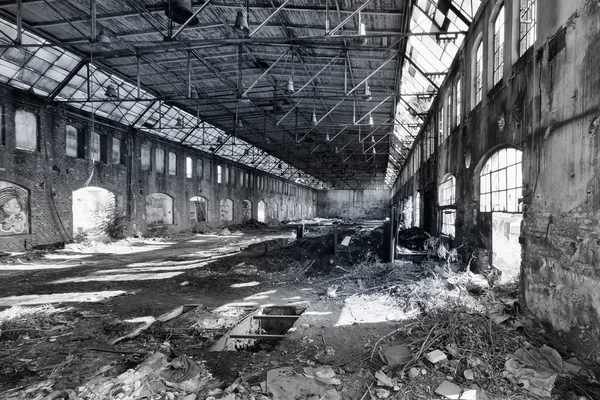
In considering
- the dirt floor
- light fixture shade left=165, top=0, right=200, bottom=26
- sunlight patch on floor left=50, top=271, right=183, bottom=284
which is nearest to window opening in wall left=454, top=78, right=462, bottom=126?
the dirt floor

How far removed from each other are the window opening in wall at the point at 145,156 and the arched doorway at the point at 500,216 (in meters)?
19.1

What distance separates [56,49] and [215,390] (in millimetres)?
14979

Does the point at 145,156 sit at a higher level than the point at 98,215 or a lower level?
higher

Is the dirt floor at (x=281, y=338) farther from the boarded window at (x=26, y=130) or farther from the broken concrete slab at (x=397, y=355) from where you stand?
the boarded window at (x=26, y=130)

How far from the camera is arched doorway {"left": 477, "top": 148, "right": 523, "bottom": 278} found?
24.7 ft

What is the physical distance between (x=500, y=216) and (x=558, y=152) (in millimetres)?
3398

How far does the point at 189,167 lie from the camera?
25.7 m

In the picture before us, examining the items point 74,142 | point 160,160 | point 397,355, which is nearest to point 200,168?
point 160,160

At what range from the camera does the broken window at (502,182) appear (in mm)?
6957

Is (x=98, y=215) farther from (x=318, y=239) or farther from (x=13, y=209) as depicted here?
(x=318, y=239)

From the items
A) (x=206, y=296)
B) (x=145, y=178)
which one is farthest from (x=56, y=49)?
(x=206, y=296)

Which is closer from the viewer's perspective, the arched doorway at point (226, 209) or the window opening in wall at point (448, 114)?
the window opening in wall at point (448, 114)

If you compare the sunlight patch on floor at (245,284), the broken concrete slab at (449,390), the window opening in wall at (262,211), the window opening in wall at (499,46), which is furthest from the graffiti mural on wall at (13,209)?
the window opening in wall at (262,211)

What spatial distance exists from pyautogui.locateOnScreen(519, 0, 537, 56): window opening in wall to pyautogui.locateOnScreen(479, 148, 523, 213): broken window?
6.77 feet
